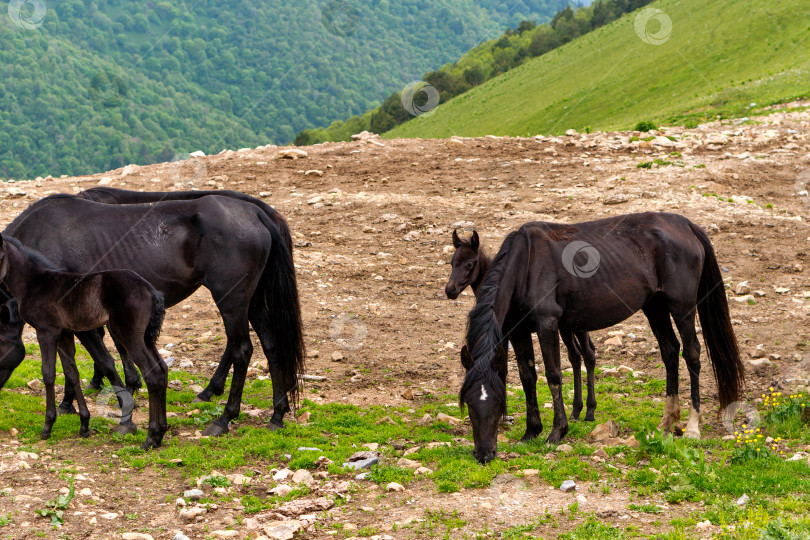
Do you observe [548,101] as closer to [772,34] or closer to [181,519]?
[772,34]

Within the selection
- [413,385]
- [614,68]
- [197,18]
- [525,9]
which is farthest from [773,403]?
[525,9]

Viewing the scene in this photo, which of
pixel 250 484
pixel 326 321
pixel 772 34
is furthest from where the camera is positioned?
pixel 772 34

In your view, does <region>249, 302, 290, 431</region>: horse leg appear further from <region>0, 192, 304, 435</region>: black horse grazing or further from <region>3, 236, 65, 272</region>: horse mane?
<region>3, 236, 65, 272</region>: horse mane

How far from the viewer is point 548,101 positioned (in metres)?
47.7

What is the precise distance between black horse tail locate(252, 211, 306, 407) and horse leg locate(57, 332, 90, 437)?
7.00 feet

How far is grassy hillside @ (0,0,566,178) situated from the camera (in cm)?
5809

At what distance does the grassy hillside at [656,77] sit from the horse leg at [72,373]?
22555 mm

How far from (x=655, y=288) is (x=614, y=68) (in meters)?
43.4

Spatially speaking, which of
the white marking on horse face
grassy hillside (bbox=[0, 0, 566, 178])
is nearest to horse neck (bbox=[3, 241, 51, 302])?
the white marking on horse face

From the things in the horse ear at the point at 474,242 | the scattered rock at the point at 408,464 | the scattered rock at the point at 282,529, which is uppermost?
the horse ear at the point at 474,242

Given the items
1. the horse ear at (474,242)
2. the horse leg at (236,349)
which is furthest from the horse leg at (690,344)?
the horse leg at (236,349)

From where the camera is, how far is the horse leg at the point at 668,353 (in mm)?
8117

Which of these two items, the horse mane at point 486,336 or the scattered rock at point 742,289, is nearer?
the horse mane at point 486,336

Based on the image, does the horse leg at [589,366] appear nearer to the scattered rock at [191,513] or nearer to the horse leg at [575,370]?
the horse leg at [575,370]
